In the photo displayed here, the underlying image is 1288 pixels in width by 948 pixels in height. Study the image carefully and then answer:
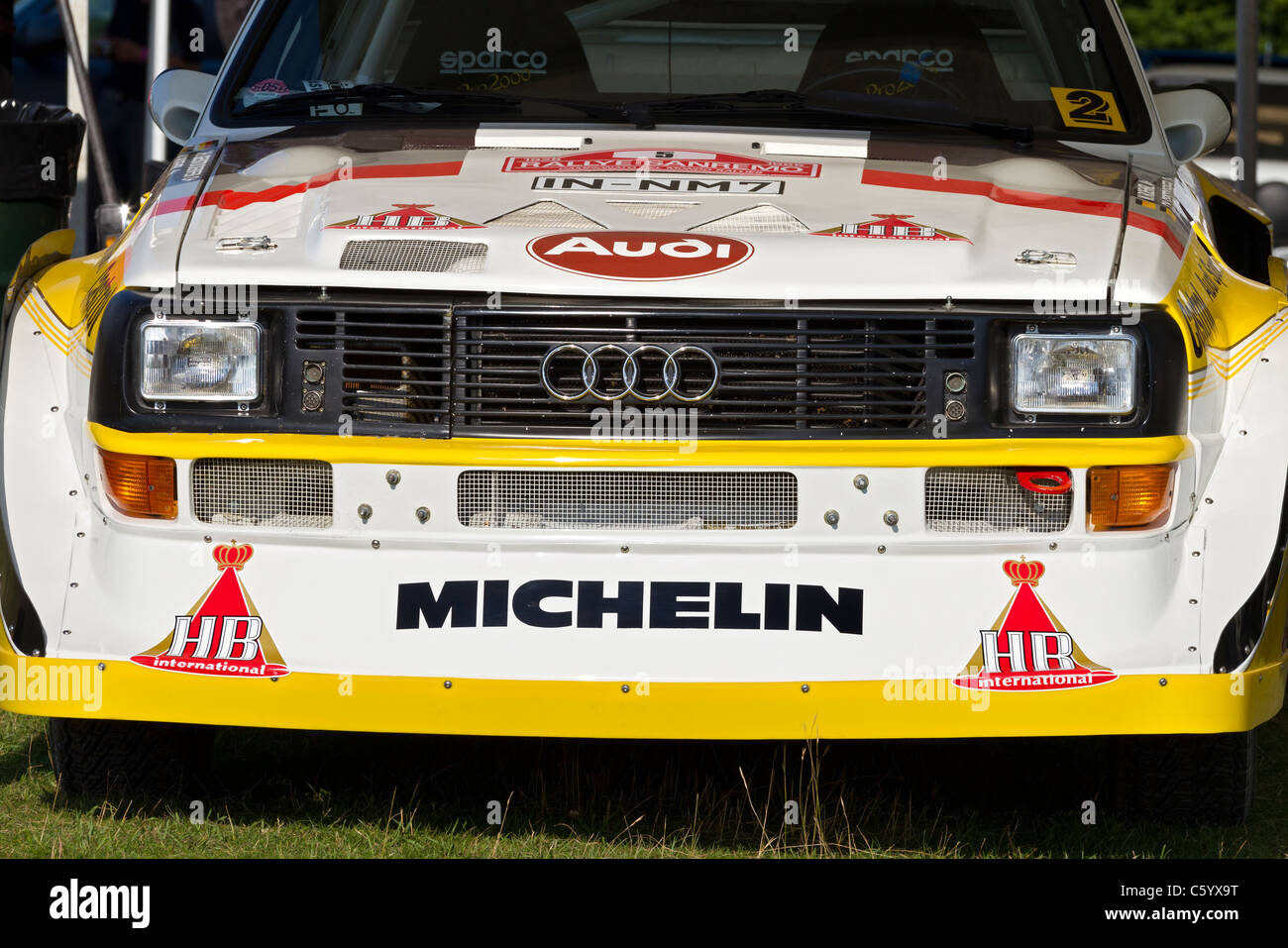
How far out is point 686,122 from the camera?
4.04 meters

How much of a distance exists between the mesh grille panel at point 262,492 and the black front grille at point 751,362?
0.28 meters

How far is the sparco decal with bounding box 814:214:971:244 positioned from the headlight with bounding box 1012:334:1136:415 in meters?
0.26

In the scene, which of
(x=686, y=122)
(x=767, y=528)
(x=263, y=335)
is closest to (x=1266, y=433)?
(x=767, y=528)

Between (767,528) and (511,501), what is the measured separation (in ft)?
1.47

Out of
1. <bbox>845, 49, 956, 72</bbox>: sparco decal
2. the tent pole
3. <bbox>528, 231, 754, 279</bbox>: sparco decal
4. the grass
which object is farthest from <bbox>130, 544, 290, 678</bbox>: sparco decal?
the tent pole

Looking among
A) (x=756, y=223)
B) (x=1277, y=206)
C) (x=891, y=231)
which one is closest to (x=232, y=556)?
(x=756, y=223)

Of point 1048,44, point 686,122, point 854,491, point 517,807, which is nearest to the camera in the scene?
point 854,491

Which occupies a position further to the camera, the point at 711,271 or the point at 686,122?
the point at 686,122

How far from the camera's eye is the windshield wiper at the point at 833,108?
160 inches

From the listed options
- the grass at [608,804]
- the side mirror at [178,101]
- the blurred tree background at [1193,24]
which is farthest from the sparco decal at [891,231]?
the blurred tree background at [1193,24]

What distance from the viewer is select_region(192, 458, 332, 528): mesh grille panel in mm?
3180

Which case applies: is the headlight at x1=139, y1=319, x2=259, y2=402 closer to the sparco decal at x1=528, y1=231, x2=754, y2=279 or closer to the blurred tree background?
the sparco decal at x1=528, y1=231, x2=754, y2=279

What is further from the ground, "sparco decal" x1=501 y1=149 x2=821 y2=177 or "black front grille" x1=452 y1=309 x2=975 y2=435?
"sparco decal" x1=501 y1=149 x2=821 y2=177

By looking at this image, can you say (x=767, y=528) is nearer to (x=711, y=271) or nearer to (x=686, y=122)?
(x=711, y=271)
